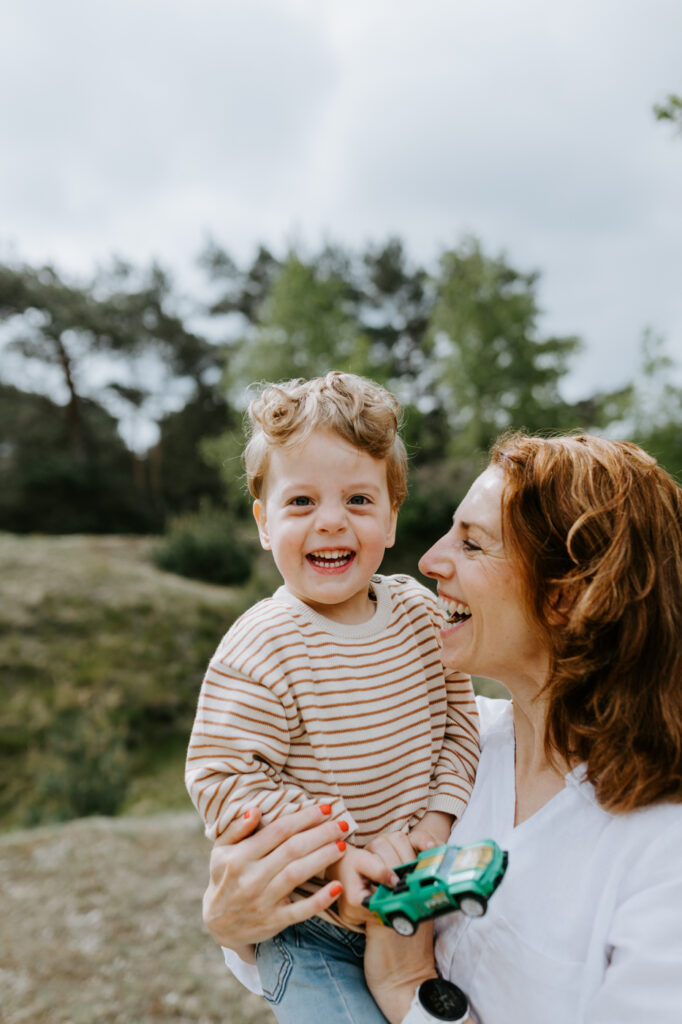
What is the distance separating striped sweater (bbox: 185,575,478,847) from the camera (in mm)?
1661

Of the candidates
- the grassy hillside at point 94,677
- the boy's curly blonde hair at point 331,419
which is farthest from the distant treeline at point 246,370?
the boy's curly blonde hair at point 331,419

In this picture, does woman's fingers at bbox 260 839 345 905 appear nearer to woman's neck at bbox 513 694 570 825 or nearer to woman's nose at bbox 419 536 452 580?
woman's neck at bbox 513 694 570 825

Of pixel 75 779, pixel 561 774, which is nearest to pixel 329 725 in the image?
pixel 561 774

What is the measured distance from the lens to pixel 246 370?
24.2m

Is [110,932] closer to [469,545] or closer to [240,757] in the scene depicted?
[240,757]

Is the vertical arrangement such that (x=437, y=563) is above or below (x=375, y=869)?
above

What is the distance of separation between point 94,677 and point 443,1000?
38.5 ft

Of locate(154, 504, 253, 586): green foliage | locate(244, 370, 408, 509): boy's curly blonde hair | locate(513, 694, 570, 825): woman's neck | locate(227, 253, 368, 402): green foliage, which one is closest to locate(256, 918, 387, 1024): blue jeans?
locate(513, 694, 570, 825): woman's neck

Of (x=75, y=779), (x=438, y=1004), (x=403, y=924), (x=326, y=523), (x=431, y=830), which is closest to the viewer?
(x=403, y=924)

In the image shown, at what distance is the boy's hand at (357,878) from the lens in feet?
5.09

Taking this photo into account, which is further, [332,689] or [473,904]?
[332,689]

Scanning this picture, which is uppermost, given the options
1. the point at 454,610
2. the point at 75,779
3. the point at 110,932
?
the point at 454,610

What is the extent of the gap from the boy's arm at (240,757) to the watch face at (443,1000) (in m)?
0.34

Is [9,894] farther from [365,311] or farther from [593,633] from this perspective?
[365,311]
